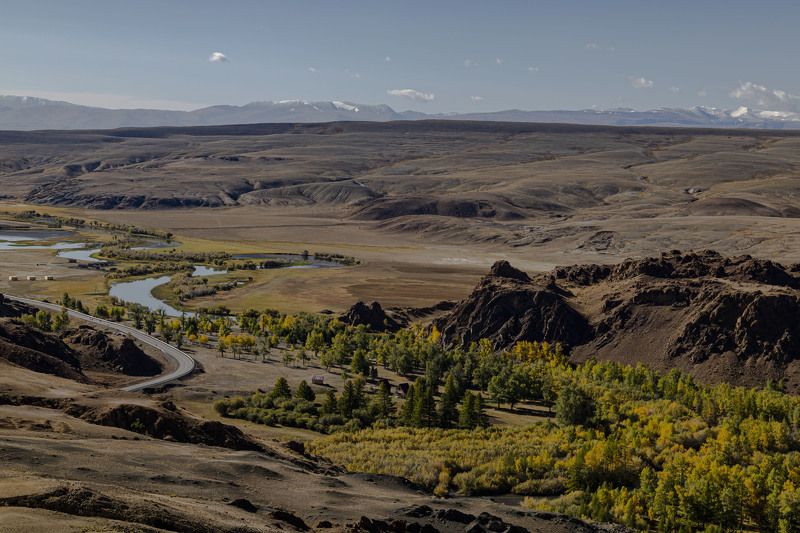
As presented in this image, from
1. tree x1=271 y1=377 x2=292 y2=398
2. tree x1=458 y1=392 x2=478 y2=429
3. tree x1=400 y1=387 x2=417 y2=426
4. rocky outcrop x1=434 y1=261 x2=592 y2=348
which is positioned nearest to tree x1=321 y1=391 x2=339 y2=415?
tree x1=271 y1=377 x2=292 y2=398

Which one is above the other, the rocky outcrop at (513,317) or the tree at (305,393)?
the rocky outcrop at (513,317)

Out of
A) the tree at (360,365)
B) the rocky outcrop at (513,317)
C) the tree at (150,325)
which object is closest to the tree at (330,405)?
the tree at (360,365)

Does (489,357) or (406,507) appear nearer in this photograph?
(406,507)

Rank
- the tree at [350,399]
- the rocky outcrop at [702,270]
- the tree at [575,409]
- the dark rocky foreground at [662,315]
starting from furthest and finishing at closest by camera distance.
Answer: the rocky outcrop at [702,270] → the dark rocky foreground at [662,315] → the tree at [350,399] → the tree at [575,409]

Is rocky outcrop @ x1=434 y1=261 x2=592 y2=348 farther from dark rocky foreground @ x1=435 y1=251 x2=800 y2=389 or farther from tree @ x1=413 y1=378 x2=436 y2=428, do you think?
tree @ x1=413 y1=378 x2=436 y2=428

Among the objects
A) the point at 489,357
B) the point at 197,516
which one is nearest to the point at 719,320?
the point at 489,357

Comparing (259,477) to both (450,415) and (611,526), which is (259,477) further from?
(450,415)

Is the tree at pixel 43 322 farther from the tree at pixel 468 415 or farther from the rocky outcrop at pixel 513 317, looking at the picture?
the tree at pixel 468 415
